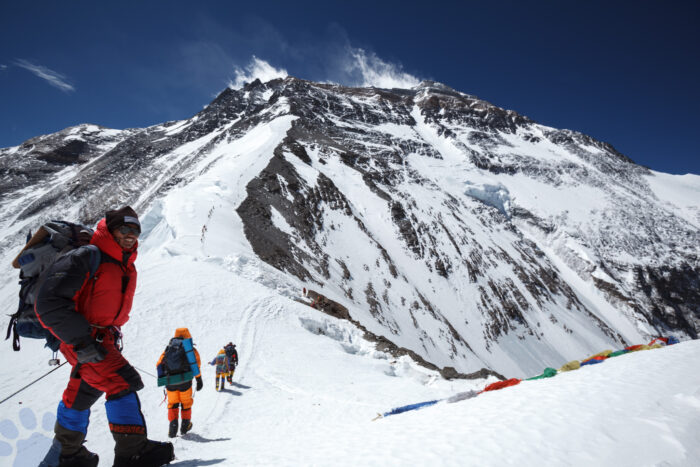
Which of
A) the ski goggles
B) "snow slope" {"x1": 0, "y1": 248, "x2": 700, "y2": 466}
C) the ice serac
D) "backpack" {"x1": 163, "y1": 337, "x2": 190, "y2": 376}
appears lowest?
"snow slope" {"x1": 0, "y1": 248, "x2": 700, "y2": 466}

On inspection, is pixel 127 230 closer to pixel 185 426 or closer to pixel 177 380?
pixel 177 380

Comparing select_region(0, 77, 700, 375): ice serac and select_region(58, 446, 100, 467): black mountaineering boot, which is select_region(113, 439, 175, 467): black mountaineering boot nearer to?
select_region(58, 446, 100, 467): black mountaineering boot

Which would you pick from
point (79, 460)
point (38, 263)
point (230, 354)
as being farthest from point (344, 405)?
point (38, 263)

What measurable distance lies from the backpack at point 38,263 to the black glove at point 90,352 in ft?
1.21

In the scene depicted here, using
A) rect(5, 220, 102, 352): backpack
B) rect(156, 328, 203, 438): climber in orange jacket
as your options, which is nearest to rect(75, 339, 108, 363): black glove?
rect(5, 220, 102, 352): backpack

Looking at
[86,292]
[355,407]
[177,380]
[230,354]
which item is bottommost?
[355,407]

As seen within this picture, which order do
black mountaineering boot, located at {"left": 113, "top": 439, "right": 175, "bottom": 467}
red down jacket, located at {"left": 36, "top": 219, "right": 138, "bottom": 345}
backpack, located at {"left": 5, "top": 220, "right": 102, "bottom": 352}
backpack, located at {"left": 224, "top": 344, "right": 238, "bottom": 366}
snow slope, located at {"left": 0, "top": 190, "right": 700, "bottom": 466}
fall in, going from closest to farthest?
1. red down jacket, located at {"left": 36, "top": 219, "right": 138, "bottom": 345}
2. backpack, located at {"left": 5, "top": 220, "right": 102, "bottom": 352}
3. black mountaineering boot, located at {"left": 113, "top": 439, "right": 175, "bottom": 467}
4. snow slope, located at {"left": 0, "top": 190, "right": 700, "bottom": 466}
5. backpack, located at {"left": 224, "top": 344, "right": 238, "bottom": 366}

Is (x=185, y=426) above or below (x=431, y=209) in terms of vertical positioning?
below

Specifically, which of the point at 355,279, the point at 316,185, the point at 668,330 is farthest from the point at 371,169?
the point at 668,330

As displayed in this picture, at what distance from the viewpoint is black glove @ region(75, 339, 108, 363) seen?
2799 millimetres

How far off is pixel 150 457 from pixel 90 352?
1358mm

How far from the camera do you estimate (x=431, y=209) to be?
65.5 metres

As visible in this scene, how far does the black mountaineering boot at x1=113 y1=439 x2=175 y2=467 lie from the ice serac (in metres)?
18.1

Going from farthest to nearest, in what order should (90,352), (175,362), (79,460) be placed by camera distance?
(175,362)
(79,460)
(90,352)
